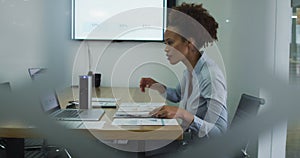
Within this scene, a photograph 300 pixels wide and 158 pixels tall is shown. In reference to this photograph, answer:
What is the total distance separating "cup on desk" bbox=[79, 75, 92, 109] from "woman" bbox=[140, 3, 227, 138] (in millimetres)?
299

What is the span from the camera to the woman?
2.89ft

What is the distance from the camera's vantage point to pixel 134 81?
2617 mm

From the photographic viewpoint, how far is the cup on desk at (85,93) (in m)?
1.31

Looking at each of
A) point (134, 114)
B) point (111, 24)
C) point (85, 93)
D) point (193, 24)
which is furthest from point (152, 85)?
point (193, 24)

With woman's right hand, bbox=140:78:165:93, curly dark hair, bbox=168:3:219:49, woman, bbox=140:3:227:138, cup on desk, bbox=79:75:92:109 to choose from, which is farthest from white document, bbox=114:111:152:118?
woman's right hand, bbox=140:78:165:93

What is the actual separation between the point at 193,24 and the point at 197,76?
516 mm

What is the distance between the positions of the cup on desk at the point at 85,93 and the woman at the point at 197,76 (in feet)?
0.98

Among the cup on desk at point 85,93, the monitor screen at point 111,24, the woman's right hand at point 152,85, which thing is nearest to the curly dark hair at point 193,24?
the cup on desk at point 85,93

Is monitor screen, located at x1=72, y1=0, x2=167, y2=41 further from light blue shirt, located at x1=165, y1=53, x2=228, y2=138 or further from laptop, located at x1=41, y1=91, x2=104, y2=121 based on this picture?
laptop, located at x1=41, y1=91, x2=104, y2=121

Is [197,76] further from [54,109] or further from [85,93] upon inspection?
[54,109]

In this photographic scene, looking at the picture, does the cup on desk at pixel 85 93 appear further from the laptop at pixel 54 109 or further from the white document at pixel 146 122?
the white document at pixel 146 122

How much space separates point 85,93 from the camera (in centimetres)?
132

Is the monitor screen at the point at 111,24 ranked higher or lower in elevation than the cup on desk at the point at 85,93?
higher

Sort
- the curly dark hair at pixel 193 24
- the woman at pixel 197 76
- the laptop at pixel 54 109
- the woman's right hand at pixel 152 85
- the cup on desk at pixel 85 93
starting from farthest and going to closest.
Answer: 1. the woman's right hand at pixel 152 85
2. the cup on desk at pixel 85 93
3. the woman at pixel 197 76
4. the curly dark hair at pixel 193 24
5. the laptop at pixel 54 109
